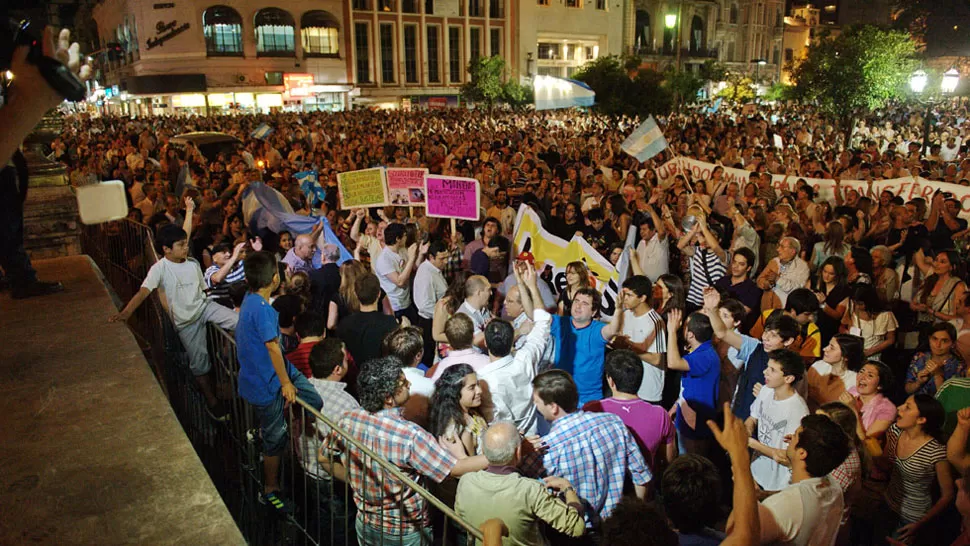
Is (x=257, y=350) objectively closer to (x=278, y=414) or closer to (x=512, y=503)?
(x=278, y=414)

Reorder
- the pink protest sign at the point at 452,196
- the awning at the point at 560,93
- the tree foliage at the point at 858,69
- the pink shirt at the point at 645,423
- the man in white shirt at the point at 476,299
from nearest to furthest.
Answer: the pink shirt at the point at 645,423, the man in white shirt at the point at 476,299, the pink protest sign at the point at 452,196, the awning at the point at 560,93, the tree foliage at the point at 858,69

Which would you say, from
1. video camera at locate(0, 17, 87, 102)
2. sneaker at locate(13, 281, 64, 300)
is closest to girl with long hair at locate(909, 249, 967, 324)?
video camera at locate(0, 17, 87, 102)

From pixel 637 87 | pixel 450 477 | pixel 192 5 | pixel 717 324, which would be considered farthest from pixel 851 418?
pixel 192 5

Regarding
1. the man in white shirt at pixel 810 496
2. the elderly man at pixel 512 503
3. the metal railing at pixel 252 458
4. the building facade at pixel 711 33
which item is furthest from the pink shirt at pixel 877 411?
the building facade at pixel 711 33

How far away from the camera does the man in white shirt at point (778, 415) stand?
4461 millimetres

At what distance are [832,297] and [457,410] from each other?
4.23 metres

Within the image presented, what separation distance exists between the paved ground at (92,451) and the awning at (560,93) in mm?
11581

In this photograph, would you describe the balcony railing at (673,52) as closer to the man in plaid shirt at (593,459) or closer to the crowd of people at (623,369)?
the crowd of people at (623,369)

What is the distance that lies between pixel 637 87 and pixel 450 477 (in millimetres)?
22082

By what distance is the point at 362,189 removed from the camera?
895cm

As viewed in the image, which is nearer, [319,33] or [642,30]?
[319,33]

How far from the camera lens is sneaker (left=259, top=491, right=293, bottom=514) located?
182 inches

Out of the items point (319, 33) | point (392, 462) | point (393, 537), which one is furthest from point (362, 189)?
point (319, 33)

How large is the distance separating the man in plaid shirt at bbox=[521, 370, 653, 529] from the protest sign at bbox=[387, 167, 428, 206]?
5.40m
